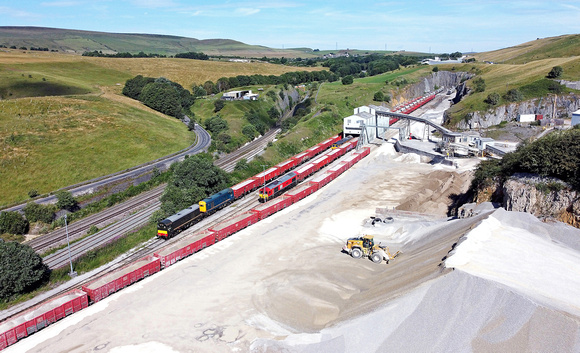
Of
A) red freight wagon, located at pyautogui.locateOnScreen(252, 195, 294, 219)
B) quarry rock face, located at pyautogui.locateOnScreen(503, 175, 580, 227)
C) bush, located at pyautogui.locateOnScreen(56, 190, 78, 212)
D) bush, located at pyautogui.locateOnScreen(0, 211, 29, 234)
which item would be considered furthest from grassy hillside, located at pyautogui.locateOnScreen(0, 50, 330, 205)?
quarry rock face, located at pyautogui.locateOnScreen(503, 175, 580, 227)

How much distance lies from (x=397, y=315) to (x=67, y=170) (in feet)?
226

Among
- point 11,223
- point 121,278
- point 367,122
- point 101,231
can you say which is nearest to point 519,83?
point 367,122

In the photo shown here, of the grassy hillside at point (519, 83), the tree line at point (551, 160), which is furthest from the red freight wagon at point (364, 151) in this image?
the tree line at point (551, 160)

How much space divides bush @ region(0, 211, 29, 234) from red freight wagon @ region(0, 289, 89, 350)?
90.6 ft

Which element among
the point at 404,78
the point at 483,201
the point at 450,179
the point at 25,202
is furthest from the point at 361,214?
the point at 404,78

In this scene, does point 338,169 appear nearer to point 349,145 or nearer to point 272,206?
point 349,145

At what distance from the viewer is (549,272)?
104ft

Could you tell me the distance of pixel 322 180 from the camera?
7062 centimetres

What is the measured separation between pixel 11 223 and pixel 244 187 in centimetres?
3447

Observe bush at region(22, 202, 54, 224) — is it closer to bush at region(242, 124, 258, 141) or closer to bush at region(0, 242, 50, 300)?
bush at region(0, 242, 50, 300)

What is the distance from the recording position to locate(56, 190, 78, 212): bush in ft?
205

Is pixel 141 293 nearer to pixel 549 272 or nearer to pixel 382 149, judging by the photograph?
pixel 549 272

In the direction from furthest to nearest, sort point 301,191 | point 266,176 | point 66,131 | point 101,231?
point 66,131
point 266,176
point 301,191
point 101,231

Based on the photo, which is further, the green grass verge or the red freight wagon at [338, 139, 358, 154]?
the red freight wagon at [338, 139, 358, 154]
